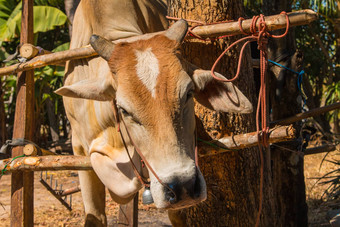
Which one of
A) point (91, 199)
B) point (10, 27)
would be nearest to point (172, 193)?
point (91, 199)

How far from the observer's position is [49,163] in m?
3.29

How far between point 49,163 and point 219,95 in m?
1.46

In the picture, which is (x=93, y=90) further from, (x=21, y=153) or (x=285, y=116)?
(x=285, y=116)

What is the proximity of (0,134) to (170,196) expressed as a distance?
10.8 meters

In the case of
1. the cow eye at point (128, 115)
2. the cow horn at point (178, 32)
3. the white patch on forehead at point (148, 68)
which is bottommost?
the cow eye at point (128, 115)

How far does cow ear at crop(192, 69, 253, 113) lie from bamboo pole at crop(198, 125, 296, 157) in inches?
6.9

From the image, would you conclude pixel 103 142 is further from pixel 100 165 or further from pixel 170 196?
pixel 170 196

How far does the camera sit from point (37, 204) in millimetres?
7117

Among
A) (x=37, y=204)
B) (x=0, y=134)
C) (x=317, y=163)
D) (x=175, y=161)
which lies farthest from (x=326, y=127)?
(x=175, y=161)

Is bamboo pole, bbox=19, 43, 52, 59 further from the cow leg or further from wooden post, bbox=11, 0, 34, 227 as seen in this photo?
the cow leg

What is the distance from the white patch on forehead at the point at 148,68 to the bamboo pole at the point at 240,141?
0.62m

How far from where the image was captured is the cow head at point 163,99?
229cm

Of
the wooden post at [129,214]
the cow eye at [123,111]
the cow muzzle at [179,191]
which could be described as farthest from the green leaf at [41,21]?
the cow muzzle at [179,191]

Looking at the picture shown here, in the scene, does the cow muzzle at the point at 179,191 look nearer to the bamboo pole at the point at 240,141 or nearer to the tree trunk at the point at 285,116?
the bamboo pole at the point at 240,141
